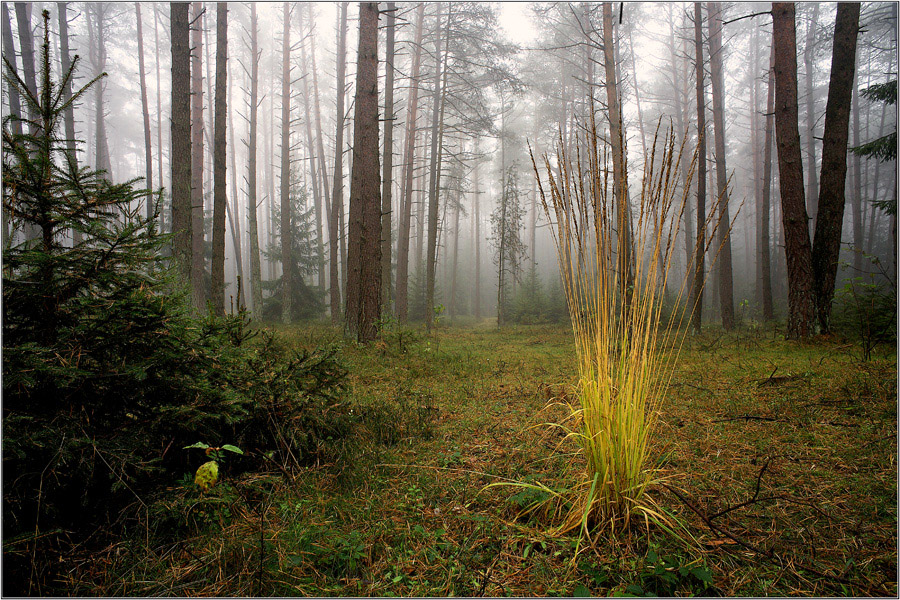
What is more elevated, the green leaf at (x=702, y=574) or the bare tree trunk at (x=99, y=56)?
the bare tree trunk at (x=99, y=56)

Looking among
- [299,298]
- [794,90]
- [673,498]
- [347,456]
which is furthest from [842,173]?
[299,298]

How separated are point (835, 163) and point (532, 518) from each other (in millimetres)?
6721

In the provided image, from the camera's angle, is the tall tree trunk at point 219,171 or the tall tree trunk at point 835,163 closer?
the tall tree trunk at point 835,163

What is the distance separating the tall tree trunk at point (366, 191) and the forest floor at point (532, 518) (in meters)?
3.13

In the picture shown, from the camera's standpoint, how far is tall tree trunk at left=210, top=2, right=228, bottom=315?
24.3 ft

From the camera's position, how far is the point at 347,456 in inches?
81.7

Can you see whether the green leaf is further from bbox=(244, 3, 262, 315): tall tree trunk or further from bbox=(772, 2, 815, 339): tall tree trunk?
bbox=(244, 3, 262, 315): tall tree trunk

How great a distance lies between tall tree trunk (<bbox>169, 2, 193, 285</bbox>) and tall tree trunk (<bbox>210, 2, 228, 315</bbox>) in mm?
1867

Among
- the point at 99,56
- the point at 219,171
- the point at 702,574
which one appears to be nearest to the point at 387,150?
the point at 219,171

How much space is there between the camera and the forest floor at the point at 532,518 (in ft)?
3.81

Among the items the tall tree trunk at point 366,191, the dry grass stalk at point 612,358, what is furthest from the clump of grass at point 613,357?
the tall tree trunk at point 366,191

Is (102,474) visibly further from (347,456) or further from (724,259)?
(724,259)

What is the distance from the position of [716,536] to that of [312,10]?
65.2 feet

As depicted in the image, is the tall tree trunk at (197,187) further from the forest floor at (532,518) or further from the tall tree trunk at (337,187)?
the forest floor at (532,518)
